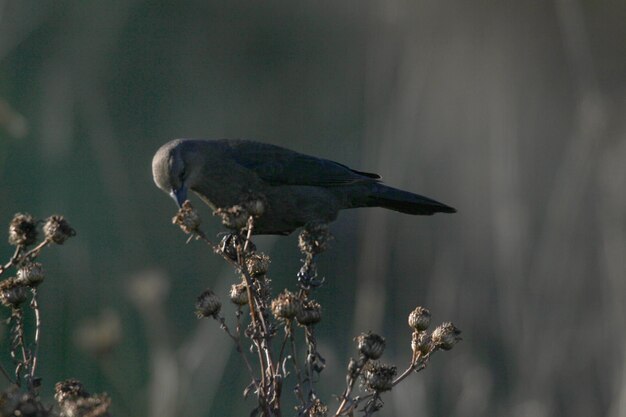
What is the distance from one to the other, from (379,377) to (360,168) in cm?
591

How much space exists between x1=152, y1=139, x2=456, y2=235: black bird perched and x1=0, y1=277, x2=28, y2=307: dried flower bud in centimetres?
182

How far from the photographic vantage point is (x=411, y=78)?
17.5 feet

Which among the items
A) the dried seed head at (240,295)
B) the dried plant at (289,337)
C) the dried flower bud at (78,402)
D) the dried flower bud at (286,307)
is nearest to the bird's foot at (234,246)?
the dried plant at (289,337)

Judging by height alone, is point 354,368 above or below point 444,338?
below

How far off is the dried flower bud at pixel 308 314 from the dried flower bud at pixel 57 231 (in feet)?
2.22

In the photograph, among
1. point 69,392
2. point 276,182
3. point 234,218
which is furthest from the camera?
point 276,182

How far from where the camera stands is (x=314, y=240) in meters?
3.74

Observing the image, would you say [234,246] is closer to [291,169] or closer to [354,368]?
[354,368]

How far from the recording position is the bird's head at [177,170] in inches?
193

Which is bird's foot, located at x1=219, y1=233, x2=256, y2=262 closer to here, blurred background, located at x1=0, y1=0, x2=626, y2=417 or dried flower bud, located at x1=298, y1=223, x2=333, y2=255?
dried flower bud, located at x1=298, y1=223, x2=333, y2=255

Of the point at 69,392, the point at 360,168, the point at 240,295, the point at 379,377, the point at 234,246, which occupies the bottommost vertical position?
the point at 69,392

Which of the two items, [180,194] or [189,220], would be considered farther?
[180,194]

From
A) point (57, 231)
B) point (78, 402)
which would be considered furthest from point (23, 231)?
point (78, 402)

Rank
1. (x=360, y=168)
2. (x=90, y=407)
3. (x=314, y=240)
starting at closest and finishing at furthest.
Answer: (x=90, y=407), (x=314, y=240), (x=360, y=168)
